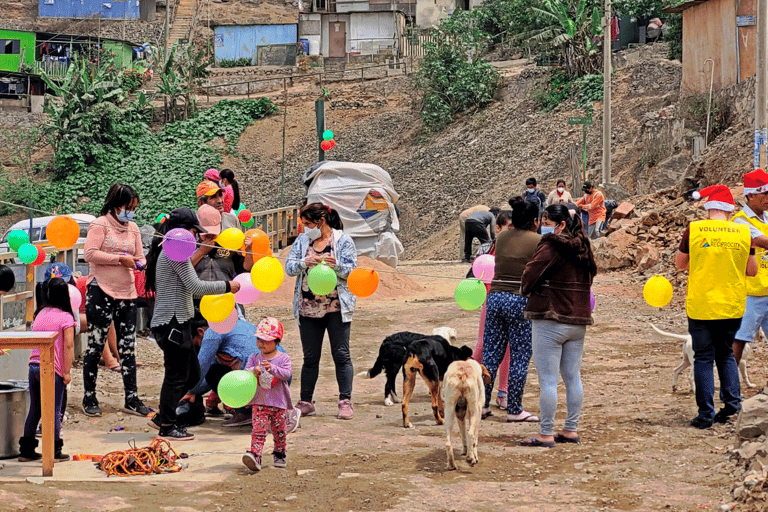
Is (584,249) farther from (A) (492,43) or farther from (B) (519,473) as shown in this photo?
(A) (492,43)

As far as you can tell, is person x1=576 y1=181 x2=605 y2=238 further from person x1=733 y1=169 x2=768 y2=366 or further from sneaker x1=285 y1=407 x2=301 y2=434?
sneaker x1=285 y1=407 x2=301 y2=434

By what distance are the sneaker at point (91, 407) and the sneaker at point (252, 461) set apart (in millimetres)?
2561

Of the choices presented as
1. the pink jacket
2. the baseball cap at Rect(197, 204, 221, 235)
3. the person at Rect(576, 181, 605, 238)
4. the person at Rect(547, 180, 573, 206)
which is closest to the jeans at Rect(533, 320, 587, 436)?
the baseball cap at Rect(197, 204, 221, 235)

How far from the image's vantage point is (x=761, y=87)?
15758 mm

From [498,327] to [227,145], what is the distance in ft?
114

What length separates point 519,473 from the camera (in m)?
6.80

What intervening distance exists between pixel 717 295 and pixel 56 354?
4993 millimetres

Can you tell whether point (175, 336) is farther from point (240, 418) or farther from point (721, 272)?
point (721, 272)

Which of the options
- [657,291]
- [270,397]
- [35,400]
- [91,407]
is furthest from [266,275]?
[657,291]

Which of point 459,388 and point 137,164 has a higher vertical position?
point 137,164

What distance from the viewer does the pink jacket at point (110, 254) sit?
27.7 feet

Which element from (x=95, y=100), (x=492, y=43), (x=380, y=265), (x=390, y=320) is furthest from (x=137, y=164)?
(x=390, y=320)

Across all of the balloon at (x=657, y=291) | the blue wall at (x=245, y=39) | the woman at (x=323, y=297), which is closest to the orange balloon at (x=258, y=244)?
the woman at (x=323, y=297)

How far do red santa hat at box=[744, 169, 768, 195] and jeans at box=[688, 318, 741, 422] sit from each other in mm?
1054
